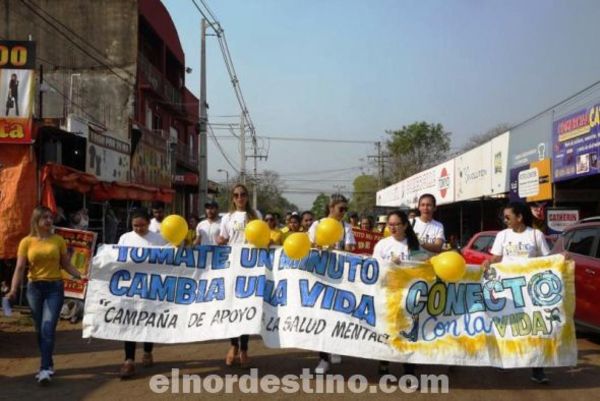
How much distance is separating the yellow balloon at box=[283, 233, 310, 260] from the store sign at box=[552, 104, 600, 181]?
8943 mm

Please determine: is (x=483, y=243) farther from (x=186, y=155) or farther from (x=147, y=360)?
(x=186, y=155)

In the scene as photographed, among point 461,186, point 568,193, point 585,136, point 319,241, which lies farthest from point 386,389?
point 461,186

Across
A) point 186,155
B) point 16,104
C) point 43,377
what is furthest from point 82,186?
point 186,155

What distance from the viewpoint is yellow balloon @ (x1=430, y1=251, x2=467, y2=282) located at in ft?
18.3

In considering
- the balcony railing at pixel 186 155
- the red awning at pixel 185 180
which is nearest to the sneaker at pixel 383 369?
the red awning at pixel 185 180

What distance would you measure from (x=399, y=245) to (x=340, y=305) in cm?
87

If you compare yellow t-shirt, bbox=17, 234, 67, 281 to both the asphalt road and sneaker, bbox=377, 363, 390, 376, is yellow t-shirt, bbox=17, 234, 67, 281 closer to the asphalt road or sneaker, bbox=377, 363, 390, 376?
the asphalt road

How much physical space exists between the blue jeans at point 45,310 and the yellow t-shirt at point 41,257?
0.24 ft

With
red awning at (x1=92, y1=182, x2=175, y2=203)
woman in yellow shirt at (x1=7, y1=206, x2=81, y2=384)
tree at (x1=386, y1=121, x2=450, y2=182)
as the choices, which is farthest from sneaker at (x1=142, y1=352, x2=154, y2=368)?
tree at (x1=386, y1=121, x2=450, y2=182)

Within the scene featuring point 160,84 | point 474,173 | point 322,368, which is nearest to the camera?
point 322,368

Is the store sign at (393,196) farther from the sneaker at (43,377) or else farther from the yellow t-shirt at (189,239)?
the sneaker at (43,377)

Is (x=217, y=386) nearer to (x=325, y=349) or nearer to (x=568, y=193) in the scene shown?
(x=325, y=349)

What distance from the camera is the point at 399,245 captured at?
599cm

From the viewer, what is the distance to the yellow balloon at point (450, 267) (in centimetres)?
558
